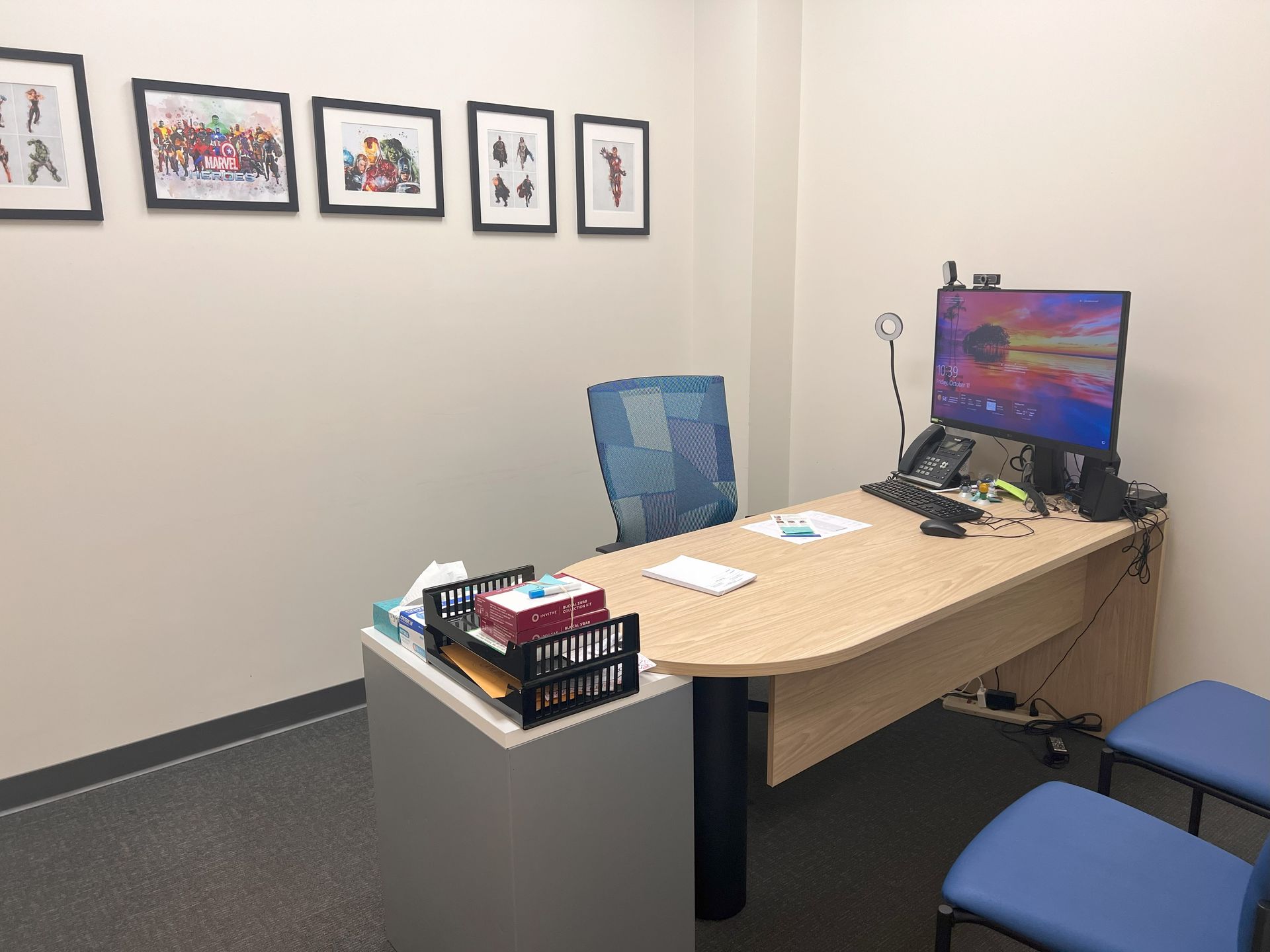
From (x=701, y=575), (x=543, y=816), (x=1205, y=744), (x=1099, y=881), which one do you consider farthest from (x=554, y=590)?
(x=1205, y=744)

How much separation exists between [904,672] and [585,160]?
2.22m

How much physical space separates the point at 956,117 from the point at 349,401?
7.37ft

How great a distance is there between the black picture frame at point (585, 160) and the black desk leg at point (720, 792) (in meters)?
2.00

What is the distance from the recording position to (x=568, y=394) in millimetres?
3418

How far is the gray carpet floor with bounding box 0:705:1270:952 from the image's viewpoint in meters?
1.98

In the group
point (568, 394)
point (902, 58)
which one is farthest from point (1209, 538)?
point (568, 394)

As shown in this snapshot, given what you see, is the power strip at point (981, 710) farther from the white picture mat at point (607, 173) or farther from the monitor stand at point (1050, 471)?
the white picture mat at point (607, 173)

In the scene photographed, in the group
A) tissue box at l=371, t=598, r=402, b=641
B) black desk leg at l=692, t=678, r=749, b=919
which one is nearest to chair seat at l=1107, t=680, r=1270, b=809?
black desk leg at l=692, t=678, r=749, b=919

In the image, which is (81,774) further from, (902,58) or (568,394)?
(902,58)

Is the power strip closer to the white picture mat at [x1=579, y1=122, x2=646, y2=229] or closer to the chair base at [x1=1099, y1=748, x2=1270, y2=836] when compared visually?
the chair base at [x1=1099, y1=748, x2=1270, y2=836]

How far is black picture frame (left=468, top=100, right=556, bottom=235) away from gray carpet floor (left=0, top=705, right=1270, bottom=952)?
5.97 feet

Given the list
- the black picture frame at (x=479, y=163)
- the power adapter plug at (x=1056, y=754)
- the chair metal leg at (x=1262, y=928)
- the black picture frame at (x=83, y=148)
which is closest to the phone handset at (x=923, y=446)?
the power adapter plug at (x=1056, y=754)

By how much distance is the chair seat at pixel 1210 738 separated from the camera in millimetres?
1656

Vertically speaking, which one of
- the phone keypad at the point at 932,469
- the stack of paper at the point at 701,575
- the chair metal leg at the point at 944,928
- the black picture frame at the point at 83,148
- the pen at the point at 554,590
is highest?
the black picture frame at the point at 83,148
